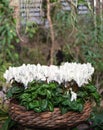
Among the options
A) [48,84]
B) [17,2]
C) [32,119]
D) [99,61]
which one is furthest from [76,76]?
[17,2]

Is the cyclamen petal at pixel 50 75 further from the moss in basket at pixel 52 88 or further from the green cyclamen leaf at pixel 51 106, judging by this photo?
the green cyclamen leaf at pixel 51 106

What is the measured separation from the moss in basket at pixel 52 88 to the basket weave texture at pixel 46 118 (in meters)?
0.04

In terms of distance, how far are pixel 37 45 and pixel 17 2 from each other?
2.66ft

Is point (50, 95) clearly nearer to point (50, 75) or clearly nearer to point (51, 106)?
point (51, 106)

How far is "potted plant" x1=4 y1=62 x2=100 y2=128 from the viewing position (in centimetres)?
290

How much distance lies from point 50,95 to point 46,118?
0.66ft

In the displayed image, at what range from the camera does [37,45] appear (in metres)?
6.04

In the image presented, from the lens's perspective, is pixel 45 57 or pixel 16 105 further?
pixel 45 57

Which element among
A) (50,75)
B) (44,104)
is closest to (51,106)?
(44,104)

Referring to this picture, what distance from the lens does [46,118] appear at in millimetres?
2883

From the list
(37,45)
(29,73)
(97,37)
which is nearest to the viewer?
(29,73)

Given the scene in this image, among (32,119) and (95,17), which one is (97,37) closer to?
(95,17)

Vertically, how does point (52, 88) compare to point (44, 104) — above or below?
above

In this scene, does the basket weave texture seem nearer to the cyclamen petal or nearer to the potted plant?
the potted plant
